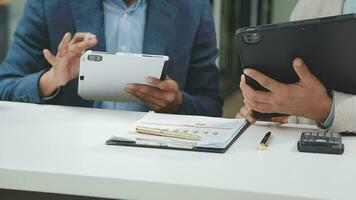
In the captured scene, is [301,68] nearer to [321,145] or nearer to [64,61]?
[321,145]

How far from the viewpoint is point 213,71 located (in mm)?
2121

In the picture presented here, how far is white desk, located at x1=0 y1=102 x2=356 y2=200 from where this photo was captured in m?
0.99

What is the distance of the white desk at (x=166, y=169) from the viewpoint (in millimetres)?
989

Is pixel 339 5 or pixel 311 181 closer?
pixel 311 181

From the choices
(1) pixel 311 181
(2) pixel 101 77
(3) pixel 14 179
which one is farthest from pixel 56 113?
(1) pixel 311 181

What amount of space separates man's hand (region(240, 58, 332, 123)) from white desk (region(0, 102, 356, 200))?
3.9 inches

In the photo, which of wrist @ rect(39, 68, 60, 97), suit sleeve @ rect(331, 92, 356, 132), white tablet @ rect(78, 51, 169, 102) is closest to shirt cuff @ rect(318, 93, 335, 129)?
suit sleeve @ rect(331, 92, 356, 132)

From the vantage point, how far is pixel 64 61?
1849mm

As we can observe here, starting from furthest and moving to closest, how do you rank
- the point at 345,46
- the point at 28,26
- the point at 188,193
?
the point at 28,26, the point at 345,46, the point at 188,193

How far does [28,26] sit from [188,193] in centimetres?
130

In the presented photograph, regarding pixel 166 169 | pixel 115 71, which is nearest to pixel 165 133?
pixel 166 169

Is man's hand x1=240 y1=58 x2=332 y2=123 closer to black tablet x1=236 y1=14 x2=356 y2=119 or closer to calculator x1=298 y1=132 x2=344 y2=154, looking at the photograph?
black tablet x1=236 y1=14 x2=356 y2=119

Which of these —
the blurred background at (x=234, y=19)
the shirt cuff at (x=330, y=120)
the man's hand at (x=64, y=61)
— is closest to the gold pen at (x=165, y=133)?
the shirt cuff at (x=330, y=120)

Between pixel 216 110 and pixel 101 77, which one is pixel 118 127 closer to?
pixel 101 77
